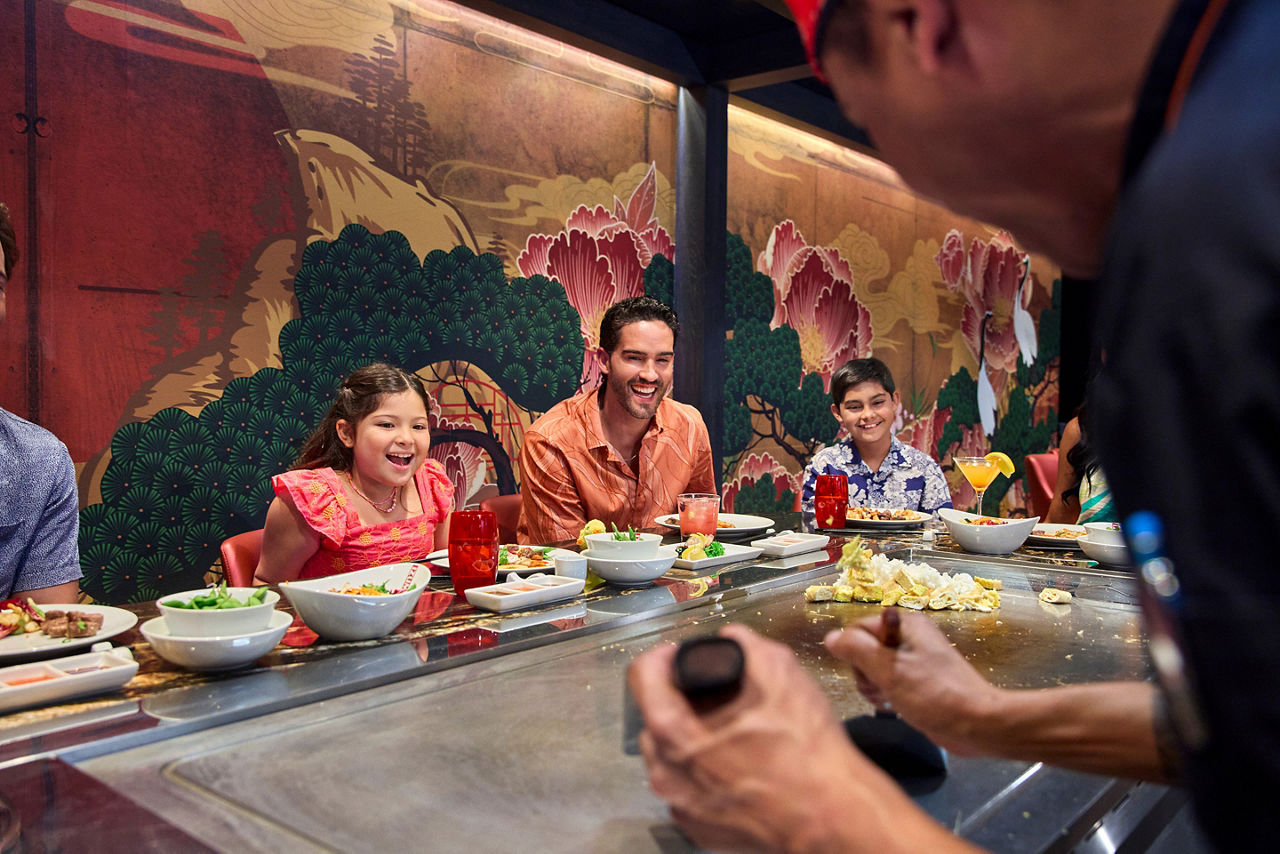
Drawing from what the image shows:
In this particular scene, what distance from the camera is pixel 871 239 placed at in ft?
23.0

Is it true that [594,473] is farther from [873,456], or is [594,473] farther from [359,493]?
[873,456]

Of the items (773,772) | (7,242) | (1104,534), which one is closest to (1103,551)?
(1104,534)

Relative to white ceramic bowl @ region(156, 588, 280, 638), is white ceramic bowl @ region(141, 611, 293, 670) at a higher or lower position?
lower

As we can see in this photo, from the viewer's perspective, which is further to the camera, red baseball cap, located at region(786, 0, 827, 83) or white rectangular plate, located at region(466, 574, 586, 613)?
white rectangular plate, located at region(466, 574, 586, 613)

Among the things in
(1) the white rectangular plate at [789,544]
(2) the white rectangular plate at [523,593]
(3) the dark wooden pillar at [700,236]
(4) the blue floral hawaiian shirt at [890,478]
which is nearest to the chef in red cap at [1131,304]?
(2) the white rectangular plate at [523,593]

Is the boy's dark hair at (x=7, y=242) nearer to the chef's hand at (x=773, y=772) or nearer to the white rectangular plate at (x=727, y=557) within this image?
the white rectangular plate at (x=727, y=557)

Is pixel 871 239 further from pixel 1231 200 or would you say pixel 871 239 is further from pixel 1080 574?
pixel 1231 200

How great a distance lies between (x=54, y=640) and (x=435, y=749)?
74 centimetres

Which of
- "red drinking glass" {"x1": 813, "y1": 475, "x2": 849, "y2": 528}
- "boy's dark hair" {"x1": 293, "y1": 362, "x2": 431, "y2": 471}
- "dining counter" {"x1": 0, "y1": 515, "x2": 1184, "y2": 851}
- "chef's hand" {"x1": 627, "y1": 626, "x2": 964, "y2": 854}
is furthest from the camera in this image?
"boy's dark hair" {"x1": 293, "y1": 362, "x2": 431, "y2": 471}

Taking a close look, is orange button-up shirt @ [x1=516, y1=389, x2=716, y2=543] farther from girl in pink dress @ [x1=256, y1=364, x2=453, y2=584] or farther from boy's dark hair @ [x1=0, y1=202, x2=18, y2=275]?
boy's dark hair @ [x1=0, y1=202, x2=18, y2=275]

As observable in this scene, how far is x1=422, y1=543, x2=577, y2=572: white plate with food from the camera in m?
2.03

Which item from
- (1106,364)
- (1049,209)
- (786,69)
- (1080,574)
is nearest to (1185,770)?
(1106,364)

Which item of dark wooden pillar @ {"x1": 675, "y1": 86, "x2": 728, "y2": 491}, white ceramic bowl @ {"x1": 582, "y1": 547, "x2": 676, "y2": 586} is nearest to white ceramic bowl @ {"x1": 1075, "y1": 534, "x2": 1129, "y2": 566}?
white ceramic bowl @ {"x1": 582, "y1": 547, "x2": 676, "y2": 586}

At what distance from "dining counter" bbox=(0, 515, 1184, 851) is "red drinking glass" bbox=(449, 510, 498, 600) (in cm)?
22
